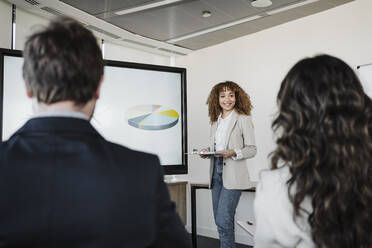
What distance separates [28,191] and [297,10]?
380cm

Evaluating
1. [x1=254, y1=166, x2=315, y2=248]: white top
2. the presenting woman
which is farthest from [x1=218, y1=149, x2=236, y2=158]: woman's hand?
[x1=254, y1=166, x2=315, y2=248]: white top

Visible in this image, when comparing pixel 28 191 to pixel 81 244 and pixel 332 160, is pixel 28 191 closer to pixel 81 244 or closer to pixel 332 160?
pixel 81 244

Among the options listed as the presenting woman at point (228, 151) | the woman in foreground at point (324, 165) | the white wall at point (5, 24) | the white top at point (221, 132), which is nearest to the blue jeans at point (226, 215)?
the presenting woman at point (228, 151)

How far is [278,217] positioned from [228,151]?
203 cm

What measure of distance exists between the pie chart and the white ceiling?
3.45 feet

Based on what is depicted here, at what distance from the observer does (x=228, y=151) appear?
2.99 m

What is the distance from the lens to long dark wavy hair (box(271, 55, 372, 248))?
3.07ft

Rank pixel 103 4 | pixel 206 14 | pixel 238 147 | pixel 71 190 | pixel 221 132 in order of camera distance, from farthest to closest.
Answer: pixel 206 14 → pixel 103 4 → pixel 221 132 → pixel 238 147 → pixel 71 190

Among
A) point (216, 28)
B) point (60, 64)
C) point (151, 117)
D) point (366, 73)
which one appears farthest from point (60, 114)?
point (216, 28)

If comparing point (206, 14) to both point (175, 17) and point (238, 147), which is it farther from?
point (238, 147)

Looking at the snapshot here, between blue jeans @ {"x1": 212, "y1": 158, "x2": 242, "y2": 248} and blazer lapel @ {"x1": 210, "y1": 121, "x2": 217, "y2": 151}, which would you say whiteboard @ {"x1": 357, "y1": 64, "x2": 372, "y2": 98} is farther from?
blue jeans @ {"x1": 212, "y1": 158, "x2": 242, "y2": 248}

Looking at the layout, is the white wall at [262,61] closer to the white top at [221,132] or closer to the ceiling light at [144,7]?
the white top at [221,132]

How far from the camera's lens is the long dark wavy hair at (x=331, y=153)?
937mm

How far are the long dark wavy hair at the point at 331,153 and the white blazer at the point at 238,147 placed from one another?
2016mm
